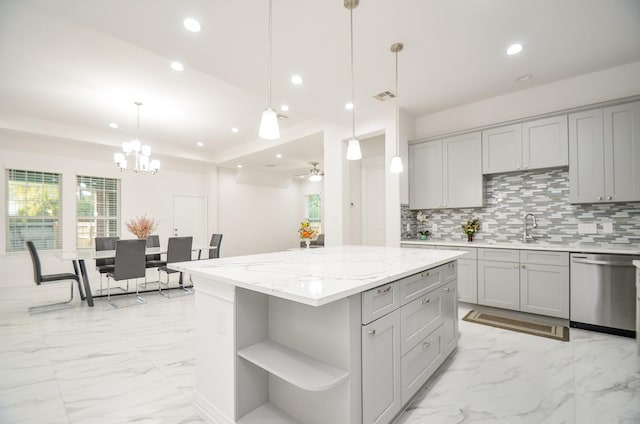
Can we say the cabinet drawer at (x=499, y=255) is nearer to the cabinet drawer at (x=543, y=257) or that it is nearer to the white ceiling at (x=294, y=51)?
the cabinet drawer at (x=543, y=257)

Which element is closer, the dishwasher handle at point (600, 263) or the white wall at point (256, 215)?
the dishwasher handle at point (600, 263)

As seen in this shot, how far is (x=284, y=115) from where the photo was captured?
4.96 meters

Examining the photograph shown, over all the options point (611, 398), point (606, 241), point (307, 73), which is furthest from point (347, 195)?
point (611, 398)

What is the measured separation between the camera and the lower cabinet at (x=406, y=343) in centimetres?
146

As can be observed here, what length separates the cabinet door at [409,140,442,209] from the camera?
172 inches

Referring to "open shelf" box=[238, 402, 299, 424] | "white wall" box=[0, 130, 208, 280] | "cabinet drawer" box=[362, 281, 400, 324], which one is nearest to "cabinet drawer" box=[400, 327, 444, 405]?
"cabinet drawer" box=[362, 281, 400, 324]

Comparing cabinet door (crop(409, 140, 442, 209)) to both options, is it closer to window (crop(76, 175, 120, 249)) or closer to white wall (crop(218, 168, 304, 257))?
white wall (crop(218, 168, 304, 257))

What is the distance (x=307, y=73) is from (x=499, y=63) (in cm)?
216

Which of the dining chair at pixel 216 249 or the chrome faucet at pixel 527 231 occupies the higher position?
the chrome faucet at pixel 527 231

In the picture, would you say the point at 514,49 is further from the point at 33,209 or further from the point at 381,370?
the point at 33,209

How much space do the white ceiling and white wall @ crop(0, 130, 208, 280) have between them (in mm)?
794

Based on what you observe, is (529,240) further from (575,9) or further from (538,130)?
(575,9)

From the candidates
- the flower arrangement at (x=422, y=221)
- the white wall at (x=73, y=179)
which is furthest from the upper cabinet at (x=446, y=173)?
the white wall at (x=73, y=179)

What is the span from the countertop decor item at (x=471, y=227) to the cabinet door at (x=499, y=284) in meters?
0.60
